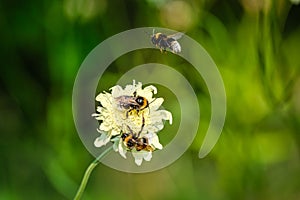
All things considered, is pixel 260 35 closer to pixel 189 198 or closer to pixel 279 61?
pixel 279 61

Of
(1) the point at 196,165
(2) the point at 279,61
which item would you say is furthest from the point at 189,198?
(2) the point at 279,61

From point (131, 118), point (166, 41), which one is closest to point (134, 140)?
point (131, 118)

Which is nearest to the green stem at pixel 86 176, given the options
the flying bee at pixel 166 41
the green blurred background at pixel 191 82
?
the green blurred background at pixel 191 82

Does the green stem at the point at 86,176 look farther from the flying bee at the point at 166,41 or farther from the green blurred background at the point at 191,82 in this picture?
the flying bee at the point at 166,41

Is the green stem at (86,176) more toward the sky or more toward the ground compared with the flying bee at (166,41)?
more toward the ground

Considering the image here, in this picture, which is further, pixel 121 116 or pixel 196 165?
pixel 196 165

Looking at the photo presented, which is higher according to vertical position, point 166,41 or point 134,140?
point 166,41

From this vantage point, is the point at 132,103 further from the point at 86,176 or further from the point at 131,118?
the point at 86,176
